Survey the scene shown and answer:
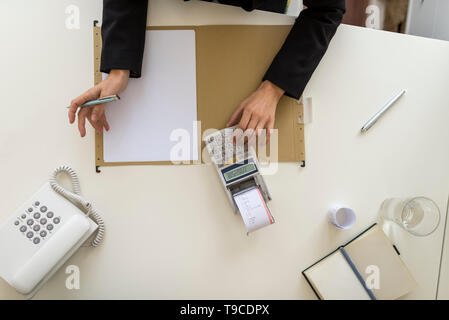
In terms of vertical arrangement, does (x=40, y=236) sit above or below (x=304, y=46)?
below

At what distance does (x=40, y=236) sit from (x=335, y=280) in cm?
85

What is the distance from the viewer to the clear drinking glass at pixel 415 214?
0.85 m

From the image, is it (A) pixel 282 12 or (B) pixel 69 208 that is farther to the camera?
(A) pixel 282 12

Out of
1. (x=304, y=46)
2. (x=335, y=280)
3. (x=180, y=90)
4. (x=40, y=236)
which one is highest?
(x=304, y=46)

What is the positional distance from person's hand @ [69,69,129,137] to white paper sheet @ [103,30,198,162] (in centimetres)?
4

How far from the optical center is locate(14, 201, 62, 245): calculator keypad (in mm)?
758

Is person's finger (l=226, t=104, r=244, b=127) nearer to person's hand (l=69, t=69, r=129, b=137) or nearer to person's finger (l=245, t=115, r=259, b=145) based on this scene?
person's finger (l=245, t=115, r=259, b=145)

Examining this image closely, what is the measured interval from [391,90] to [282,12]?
0.42 metres

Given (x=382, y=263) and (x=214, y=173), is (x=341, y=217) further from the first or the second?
(x=214, y=173)

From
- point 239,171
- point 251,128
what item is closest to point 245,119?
point 251,128

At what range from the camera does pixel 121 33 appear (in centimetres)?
78
